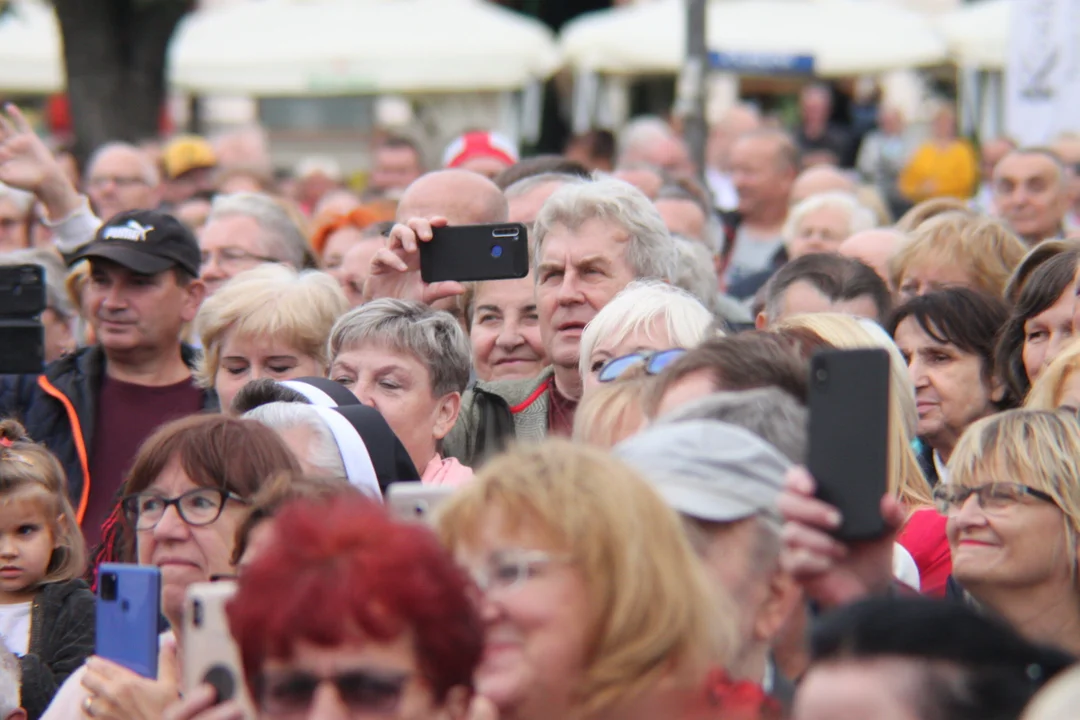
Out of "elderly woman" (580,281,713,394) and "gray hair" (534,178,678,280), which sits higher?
"gray hair" (534,178,678,280)

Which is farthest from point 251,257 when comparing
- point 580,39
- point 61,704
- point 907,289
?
point 580,39

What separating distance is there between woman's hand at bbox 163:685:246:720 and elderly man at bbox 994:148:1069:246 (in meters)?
6.41

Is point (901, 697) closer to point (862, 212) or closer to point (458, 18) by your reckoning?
point (862, 212)

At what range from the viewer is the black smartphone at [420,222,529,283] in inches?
208

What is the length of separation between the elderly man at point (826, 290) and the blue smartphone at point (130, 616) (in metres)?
2.99

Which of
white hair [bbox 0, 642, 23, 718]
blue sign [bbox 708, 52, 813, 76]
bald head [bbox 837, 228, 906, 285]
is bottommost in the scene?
white hair [bbox 0, 642, 23, 718]

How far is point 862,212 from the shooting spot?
8359 millimetres

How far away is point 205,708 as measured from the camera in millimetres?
2656

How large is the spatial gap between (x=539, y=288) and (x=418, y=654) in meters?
3.06

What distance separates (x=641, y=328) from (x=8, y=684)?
172 centimetres

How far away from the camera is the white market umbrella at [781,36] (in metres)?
16.5

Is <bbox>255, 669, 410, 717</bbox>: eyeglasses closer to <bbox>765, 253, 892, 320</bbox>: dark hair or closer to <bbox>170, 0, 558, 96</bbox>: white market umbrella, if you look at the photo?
<bbox>765, 253, 892, 320</bbox>: dark hair

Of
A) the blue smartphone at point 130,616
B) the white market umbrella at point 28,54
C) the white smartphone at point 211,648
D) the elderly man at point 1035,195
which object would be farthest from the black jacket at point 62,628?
the white market umbrella at point 28,54

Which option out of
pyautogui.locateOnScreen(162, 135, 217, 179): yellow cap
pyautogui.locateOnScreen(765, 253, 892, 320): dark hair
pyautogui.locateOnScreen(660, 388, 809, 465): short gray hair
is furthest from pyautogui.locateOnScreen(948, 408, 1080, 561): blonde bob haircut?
pyautogui.locateOnScreen(162, 135, 217, 179): yellow cap
